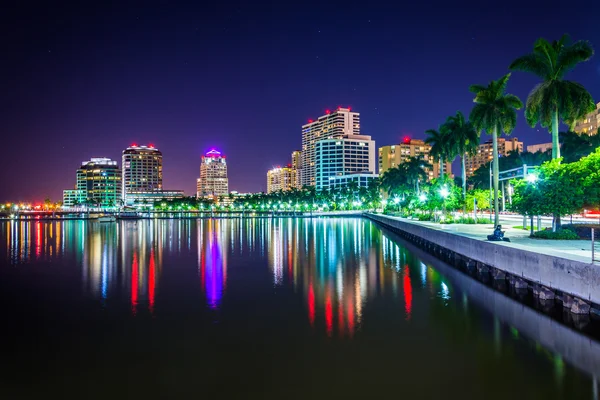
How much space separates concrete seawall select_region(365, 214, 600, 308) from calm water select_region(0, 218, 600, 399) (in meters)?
1.53

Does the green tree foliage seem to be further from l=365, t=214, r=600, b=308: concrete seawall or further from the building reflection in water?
the building reflection in water

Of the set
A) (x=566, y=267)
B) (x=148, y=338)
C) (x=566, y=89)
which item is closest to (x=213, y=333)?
(x=148, y=338)

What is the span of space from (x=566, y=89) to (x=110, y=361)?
35.9m

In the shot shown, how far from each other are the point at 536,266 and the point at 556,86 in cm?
2052

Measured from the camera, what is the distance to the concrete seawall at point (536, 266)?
1749 cm

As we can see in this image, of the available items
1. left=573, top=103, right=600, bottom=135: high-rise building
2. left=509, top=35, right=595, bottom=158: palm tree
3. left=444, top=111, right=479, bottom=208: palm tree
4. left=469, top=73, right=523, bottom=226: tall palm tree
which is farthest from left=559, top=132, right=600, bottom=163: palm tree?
left=573, top=103, right=600, bottom=135: high-rise building

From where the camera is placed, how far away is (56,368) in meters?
15.1

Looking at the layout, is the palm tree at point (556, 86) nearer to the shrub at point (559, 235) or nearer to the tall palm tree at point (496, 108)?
the tall palm tree at point (496, 108)

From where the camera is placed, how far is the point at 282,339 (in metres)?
18.0

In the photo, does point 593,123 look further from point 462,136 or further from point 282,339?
point 282,339

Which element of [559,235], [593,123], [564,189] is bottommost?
[559,235]

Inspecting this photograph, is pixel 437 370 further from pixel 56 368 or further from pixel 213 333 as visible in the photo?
pixel 56 368

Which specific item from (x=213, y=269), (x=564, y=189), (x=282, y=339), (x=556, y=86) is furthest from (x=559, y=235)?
(x=213, y=269)

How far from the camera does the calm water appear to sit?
13508 millimetres
